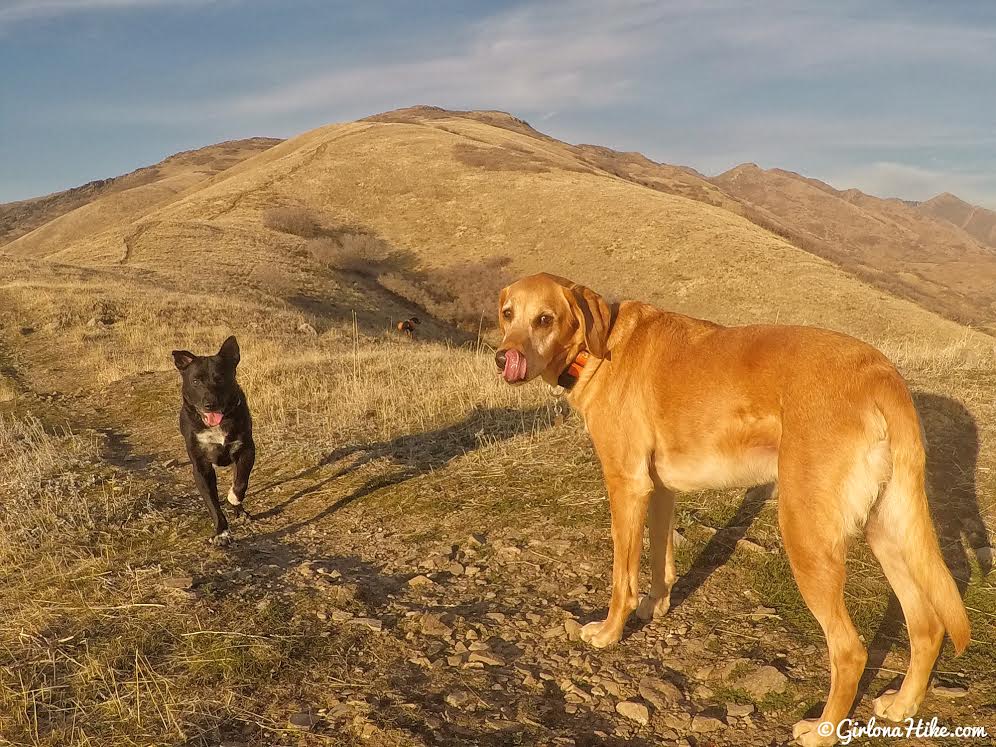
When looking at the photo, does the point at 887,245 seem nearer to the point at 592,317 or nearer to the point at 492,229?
the point at 492,229

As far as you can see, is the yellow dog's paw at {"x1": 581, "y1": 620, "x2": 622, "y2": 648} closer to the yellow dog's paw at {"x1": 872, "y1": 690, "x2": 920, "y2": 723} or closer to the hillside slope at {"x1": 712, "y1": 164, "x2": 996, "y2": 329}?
the yellow dog's paw at {"x1": 872, "y1": 690, "x2": 920, "y2": 723}

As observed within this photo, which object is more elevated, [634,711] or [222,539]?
[222,539]

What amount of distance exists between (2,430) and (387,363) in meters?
5.61

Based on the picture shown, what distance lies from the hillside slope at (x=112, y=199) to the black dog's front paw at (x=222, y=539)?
7347 cm

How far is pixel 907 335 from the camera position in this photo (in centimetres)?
2741

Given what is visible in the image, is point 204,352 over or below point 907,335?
over

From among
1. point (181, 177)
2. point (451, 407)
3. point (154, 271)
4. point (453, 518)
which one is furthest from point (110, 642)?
point (181, 177)

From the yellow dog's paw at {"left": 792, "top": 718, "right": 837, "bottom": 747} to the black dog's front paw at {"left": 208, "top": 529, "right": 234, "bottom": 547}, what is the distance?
4.23 m

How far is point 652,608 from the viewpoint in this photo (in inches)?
155

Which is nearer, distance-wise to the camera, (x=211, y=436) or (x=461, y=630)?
(x=461, y=630)

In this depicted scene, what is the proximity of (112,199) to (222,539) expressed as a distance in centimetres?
8963

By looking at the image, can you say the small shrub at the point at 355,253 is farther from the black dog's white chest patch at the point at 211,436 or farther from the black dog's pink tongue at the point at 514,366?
the black dog's pink tongue at the point at 514,366

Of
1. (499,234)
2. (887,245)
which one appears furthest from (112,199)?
(887,245)

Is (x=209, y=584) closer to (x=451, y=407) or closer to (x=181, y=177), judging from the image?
(x=451, y=407)
